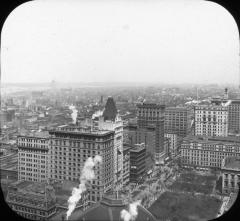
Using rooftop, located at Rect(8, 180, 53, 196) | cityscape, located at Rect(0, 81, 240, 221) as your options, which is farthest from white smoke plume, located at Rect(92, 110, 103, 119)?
rooftop, located at Rect(8, 180, 53, 196)

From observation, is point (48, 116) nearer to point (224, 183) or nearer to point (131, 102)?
point (131, 102)

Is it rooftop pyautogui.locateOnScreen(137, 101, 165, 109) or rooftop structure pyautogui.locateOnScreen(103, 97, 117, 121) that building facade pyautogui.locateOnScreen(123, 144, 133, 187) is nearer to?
rooftop structure pyautogui.locateOnScreen(103, 97, 117, 121)

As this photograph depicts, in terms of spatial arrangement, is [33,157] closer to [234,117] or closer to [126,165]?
[126,165]

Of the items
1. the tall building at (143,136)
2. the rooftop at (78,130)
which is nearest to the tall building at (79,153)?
the rooftop at (78,130)

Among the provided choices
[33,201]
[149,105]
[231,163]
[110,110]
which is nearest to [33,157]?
[110,110]

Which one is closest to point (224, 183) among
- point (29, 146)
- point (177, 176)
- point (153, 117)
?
point (177, 176)

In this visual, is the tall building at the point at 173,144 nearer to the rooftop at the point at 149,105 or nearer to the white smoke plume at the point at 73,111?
the rooftop at the point at 149,105
